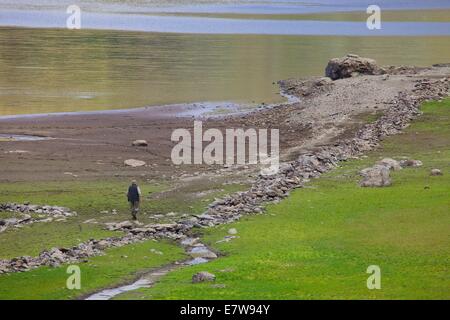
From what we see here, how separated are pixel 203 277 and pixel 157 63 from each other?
62854 mm

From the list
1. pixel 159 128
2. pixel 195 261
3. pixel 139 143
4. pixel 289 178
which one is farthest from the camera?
pixel 159 128

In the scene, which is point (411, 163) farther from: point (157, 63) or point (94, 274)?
point (157, 63)

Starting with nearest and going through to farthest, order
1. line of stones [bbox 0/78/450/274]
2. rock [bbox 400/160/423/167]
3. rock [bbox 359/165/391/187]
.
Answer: line of stones [bbox 0/78/450/274]
rock [bbox 359/165/391/187]
rock [bbox 400/160/423/167]

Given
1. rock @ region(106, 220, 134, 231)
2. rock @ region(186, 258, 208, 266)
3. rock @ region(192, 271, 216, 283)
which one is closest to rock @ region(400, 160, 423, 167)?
rock @ region(106, 220, 134, 231)

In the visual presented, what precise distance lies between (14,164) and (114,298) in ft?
66.3

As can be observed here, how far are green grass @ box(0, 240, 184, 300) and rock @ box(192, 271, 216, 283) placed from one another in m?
2.10

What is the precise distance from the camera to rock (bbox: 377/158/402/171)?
4428 cm

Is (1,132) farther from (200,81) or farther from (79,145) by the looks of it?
(200,81)

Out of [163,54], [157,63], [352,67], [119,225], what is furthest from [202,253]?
[163,54]

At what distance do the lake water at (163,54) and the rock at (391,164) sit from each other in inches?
→ 964

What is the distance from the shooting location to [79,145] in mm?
52000

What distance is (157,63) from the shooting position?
90.6 meters

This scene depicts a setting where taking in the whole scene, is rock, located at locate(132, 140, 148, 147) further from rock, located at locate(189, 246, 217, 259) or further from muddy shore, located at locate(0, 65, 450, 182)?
rock, located at locate(189, 246, 217, 259)

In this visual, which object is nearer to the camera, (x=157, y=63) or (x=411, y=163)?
(x=411, y=163)
